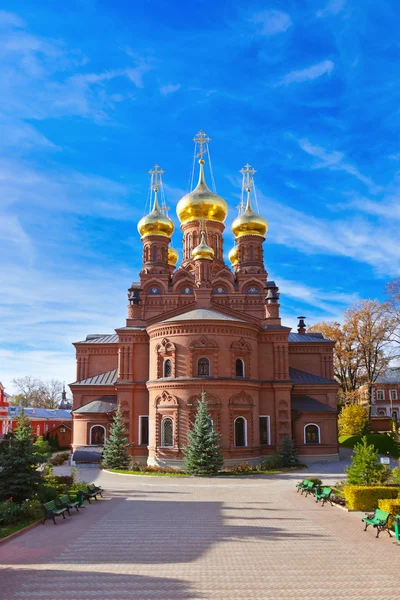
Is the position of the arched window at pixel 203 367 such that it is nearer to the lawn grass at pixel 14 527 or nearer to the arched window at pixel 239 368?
the arched window at pixel 239 368

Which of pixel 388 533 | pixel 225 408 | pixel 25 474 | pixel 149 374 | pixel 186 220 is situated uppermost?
pixel 186 220

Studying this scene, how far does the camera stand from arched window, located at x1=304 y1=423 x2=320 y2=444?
115 ft

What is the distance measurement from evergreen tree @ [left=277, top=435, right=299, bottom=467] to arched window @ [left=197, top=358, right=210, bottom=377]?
6.21 m

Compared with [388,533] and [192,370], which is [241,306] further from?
[388,533]

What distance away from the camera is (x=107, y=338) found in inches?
1610

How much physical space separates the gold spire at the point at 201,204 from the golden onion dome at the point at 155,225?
1.43 meters

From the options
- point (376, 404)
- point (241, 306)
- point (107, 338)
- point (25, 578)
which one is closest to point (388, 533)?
point (25, 578)

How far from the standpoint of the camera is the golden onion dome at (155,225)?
41.0 metres

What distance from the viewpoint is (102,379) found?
38.1 metres

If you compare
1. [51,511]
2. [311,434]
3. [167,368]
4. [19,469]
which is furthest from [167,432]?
[51,511]

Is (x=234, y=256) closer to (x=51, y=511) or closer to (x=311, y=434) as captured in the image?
(x=311, y=434)

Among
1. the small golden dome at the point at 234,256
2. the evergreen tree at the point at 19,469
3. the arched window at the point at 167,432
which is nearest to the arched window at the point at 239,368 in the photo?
the arched window at the point at 167,432

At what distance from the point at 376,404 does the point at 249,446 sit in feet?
124

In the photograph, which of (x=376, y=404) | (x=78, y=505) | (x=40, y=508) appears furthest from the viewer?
(x=376, y=404)
